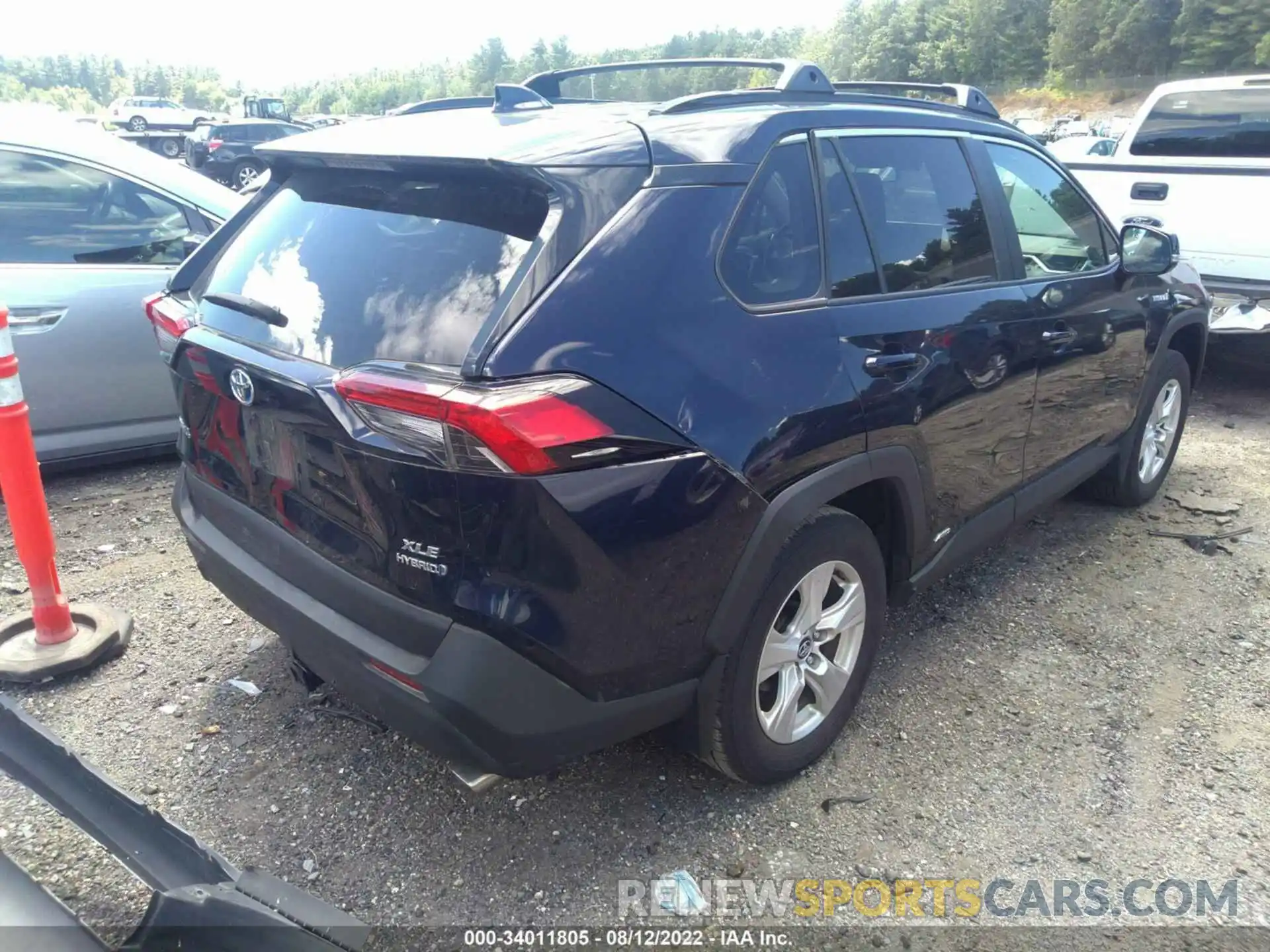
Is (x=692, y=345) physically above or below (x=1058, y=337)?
above

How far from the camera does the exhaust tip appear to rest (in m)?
2.20

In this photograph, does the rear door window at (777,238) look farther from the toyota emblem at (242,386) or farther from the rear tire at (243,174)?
the rear tire at (243,174)

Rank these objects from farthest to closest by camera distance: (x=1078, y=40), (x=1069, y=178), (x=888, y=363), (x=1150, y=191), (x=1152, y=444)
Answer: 1. (x=1078, y=40)
2. (x=1150, y=191)
3. (x=1152, y=444)
4. (x=1069, y=178)
5. (x=888, y=363)

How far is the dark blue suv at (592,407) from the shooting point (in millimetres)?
1998

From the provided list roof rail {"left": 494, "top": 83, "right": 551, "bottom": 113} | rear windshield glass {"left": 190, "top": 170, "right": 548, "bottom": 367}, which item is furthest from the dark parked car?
rear windshield glass {"left": 190, "top": 170, "right": 548, "bottom": 367}

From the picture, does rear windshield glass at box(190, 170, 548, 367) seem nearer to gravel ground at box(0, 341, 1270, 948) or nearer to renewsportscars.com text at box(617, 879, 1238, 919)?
gravel ground at box(0, 341, 1270, 948)

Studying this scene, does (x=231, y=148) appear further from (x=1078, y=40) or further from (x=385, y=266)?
(x=1078, y=40)

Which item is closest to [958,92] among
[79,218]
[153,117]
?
[79,218]

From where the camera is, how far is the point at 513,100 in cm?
284

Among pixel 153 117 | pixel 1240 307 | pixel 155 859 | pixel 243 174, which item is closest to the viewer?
pixel 155 859

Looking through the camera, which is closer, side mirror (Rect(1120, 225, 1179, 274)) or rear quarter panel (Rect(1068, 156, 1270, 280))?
side mirror (Rect(1120, 225, 1179, 274))

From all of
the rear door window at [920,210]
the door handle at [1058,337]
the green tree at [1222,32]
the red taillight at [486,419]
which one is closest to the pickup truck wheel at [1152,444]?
the door handle at [1058,337]

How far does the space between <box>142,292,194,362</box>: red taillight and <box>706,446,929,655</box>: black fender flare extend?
1613mm

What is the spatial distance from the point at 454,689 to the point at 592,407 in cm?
66
